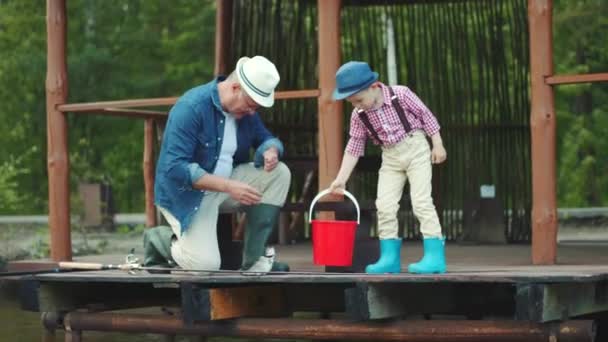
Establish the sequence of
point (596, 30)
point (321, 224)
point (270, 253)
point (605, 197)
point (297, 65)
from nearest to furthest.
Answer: point (321, 224) < point (270, 253) < point (297, 65) < point (596, 30) < point (605, 197)

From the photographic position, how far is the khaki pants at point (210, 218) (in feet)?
26.1

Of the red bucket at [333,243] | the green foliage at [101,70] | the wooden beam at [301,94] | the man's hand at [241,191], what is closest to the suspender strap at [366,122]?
the red bucket at [333,243]

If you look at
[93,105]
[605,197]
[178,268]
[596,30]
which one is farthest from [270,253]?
[605,197]

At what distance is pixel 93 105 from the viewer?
36.7 feet

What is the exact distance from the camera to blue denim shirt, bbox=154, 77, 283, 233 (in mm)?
7734

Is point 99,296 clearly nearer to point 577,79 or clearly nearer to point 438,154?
point 438,154

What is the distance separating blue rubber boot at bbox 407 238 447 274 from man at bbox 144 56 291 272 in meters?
0.89

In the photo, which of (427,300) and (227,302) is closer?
(227,302)

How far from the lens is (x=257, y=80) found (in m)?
7.64

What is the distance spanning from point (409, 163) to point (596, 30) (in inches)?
724

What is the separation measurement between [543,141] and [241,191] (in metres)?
2.48

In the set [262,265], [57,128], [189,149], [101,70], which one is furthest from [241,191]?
[101,70]

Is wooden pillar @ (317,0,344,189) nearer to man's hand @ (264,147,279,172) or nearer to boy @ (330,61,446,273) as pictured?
boy @ (330,61,446,273)

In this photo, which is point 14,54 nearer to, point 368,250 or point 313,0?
point 313,0
